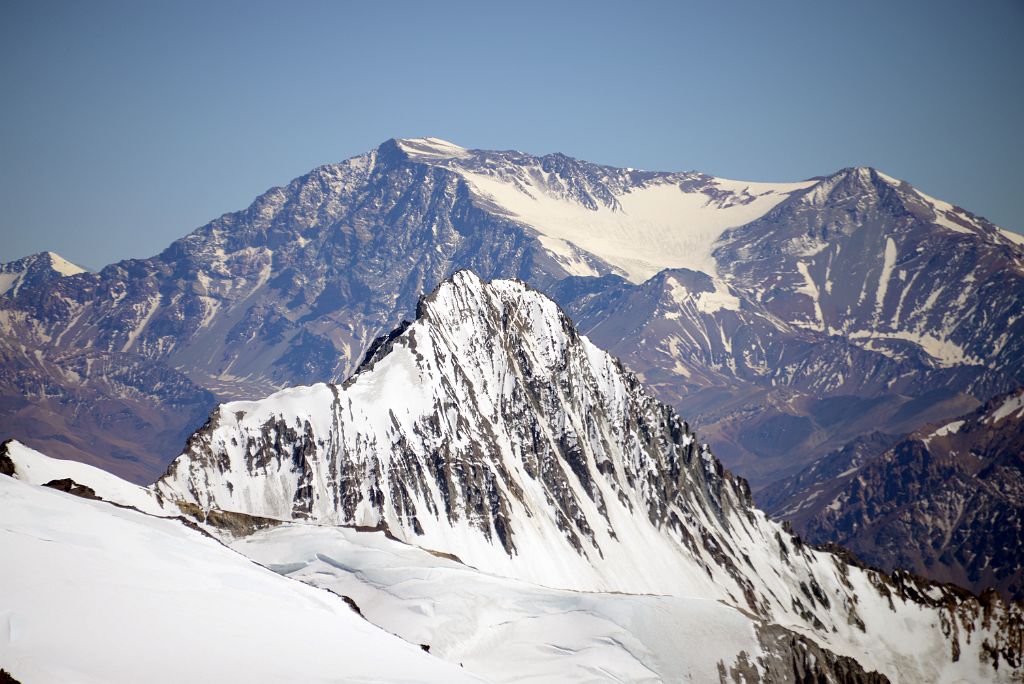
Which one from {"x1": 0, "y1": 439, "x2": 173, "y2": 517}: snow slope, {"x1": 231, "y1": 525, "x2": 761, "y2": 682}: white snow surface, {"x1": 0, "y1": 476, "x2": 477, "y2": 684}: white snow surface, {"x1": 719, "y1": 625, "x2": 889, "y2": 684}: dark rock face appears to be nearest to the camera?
{"x1": 0, "y1": 476, "x2": 477, "y2": 684}: white snow surface

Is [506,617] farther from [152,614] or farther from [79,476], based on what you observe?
[152,614]

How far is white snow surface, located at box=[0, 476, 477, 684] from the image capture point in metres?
68.9

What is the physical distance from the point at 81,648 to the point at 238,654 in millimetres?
11267

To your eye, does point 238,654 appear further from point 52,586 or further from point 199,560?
point 199,560

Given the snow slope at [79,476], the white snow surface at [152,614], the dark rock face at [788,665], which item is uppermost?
the snow slope at [79,476]

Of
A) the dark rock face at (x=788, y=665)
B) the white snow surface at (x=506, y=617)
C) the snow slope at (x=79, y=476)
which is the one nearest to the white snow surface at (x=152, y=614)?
the snow slope at (x=79, y=476)

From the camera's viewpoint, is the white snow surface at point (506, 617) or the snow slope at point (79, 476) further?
the white snow surface at point (506, 617)

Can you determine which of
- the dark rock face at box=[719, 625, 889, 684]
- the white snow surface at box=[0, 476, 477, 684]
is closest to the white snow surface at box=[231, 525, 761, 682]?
the dark rock face at box=[719, 625, 889, 684]

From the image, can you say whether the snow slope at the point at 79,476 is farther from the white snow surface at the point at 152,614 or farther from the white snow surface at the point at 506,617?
the white snow surface at the point at 152,614

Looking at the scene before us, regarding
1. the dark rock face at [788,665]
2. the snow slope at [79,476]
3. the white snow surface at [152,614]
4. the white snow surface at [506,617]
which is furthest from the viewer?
the dark rock face at [788,665]

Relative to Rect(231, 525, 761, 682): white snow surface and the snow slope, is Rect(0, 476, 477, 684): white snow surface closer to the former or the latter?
the snow slope

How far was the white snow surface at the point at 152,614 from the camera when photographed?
68875 millimetres

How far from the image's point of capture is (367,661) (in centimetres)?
8281

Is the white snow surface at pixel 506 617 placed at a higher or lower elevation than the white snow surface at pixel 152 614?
higher
